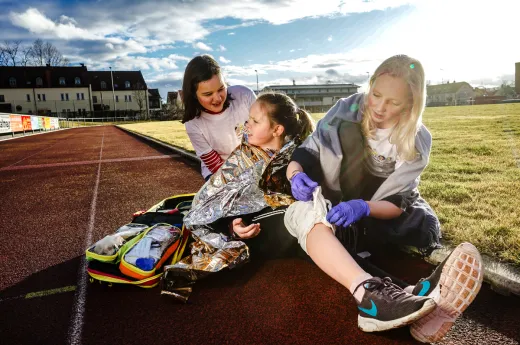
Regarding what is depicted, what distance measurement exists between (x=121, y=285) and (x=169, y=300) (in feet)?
1.56

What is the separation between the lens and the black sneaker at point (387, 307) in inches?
71.0

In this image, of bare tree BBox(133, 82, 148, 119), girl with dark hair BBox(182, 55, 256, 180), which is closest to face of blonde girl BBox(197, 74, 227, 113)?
girl with dark hair BBox(182, 55, 256, 180)

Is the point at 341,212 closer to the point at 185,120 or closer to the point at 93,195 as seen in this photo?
the point at 185,120

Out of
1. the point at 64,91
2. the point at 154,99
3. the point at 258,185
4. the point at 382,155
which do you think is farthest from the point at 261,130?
the point at 154,99

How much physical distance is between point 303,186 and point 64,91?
7765cm

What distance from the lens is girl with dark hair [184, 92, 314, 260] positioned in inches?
Result: 107

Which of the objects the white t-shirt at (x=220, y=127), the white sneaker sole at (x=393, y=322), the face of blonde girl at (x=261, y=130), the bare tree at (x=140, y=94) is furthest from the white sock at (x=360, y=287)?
the bare tree at (x=140, y=94)

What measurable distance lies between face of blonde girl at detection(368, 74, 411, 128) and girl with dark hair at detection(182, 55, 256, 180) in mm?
1393

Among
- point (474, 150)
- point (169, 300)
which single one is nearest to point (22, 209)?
point (169, 300)

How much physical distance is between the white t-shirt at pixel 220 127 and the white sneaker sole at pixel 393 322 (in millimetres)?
2272

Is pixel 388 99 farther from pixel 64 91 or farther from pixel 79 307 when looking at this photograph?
pixel 64 91

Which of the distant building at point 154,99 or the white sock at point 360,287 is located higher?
the distant building at point 154,99

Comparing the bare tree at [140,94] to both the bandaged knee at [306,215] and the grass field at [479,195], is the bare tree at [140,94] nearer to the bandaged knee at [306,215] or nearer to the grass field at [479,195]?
the grass field at [479,195]

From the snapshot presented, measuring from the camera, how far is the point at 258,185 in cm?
272
